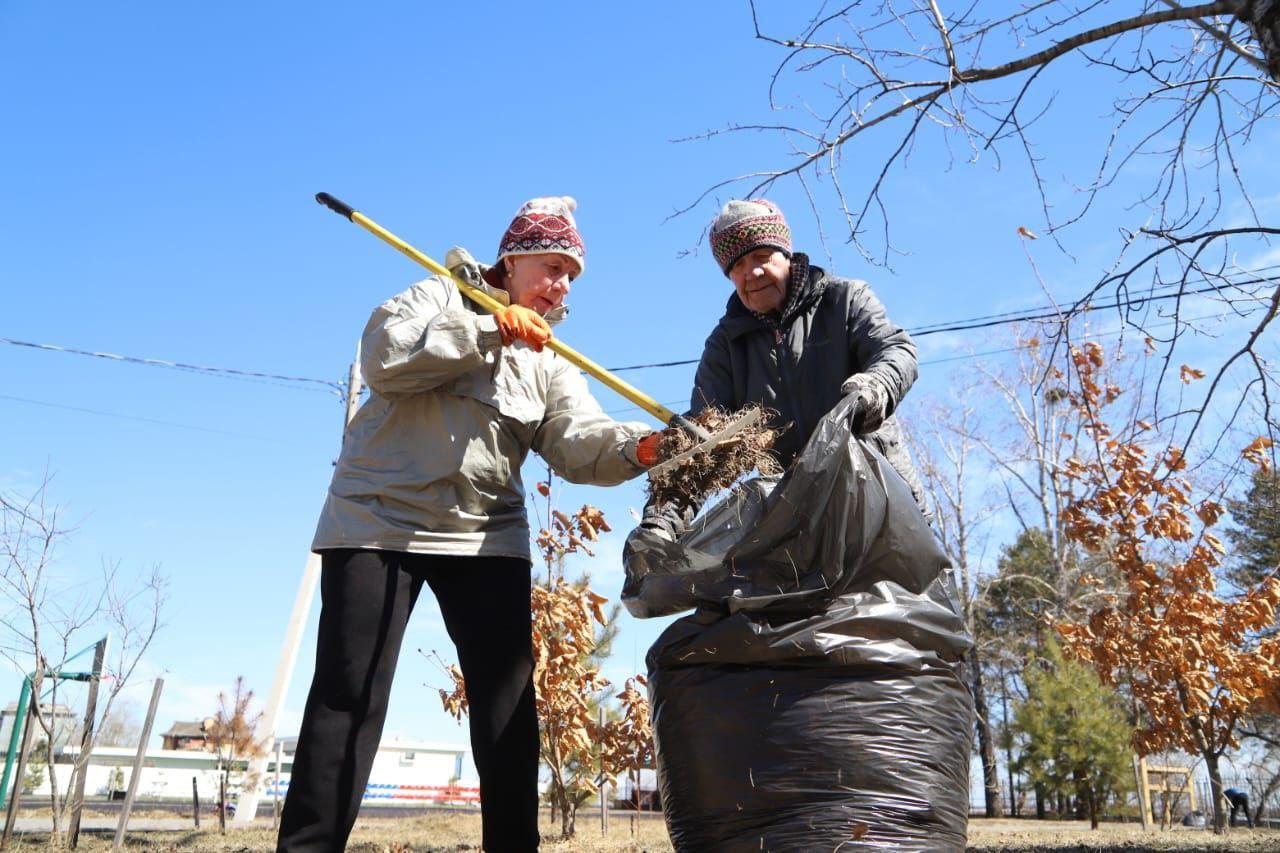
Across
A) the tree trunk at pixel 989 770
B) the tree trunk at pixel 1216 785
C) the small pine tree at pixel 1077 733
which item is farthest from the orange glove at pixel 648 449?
the tree trunk at pixel 989 770

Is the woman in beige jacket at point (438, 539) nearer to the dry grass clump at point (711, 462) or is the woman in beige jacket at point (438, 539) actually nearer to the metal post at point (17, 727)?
the dry grass clump at point (711, 462)

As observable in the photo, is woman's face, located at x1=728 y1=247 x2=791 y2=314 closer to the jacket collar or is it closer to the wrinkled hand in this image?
the jacket collar

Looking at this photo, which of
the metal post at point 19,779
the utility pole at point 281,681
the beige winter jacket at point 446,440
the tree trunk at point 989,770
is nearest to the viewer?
the beige winter jacket at point 446,440

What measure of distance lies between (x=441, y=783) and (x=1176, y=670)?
2774cm

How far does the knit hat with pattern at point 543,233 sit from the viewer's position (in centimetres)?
220

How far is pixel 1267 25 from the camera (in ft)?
7.13

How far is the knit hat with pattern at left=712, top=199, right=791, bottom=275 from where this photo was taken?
6.98 feet

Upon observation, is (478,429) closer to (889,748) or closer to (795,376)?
(795,376)

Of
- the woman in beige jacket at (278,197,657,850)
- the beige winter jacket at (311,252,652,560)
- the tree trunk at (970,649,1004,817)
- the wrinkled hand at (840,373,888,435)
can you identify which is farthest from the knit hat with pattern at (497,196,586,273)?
the tree trunk at (970,649,1004,817)

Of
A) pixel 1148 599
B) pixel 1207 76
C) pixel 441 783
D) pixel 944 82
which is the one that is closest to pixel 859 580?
pixel 944 82

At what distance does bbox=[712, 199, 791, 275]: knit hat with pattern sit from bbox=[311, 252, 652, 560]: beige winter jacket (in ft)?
1.46

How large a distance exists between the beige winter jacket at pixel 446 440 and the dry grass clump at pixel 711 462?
135mm

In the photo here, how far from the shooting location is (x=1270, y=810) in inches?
755

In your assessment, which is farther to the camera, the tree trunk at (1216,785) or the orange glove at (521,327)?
the tree trunk at (1216,785)
